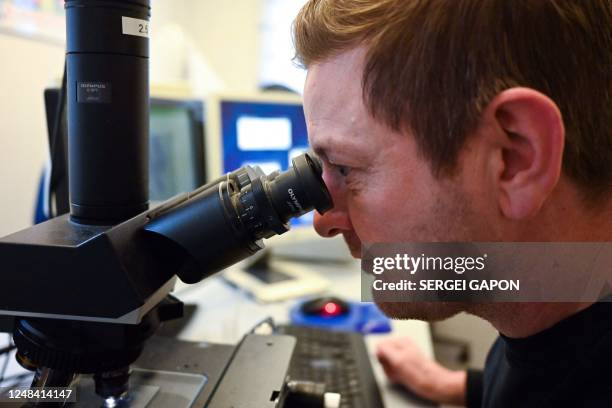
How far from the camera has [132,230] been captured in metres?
0.46

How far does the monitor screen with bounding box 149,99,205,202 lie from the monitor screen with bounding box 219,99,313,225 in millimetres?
127

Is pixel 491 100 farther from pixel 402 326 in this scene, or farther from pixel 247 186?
pixel 402 326

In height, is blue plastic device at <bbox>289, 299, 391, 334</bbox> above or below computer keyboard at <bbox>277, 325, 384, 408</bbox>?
below

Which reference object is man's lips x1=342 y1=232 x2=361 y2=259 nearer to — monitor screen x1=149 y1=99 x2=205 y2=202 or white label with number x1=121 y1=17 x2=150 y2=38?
white label with number x1=121 y1=17 x2=150 y2=38

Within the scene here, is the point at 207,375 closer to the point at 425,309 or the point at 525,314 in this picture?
the point at 425,309

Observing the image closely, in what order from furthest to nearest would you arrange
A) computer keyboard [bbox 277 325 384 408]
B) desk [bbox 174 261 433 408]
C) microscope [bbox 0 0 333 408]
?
desk [bbox 174 261 433 408] → computer keyboard [bbox 277 325 384 408] → microscope [bbox 0 0 333 408]

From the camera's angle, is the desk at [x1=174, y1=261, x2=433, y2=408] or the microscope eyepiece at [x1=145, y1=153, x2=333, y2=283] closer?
the microscope eyepiece at [x1=145, y1=153, x2=333, y2=283]

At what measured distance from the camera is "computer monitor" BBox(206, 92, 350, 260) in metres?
1.29

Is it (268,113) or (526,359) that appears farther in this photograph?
(268,113)

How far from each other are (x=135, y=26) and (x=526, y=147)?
42 centimetres

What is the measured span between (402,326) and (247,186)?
2.63ft

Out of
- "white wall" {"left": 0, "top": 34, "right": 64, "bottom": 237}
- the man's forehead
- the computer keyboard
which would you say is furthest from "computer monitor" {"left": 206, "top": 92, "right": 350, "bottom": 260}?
the man's forehead

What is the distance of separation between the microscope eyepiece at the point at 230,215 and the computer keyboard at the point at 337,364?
41 cm

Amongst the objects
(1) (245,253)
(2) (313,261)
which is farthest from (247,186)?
(2) (313,261)
